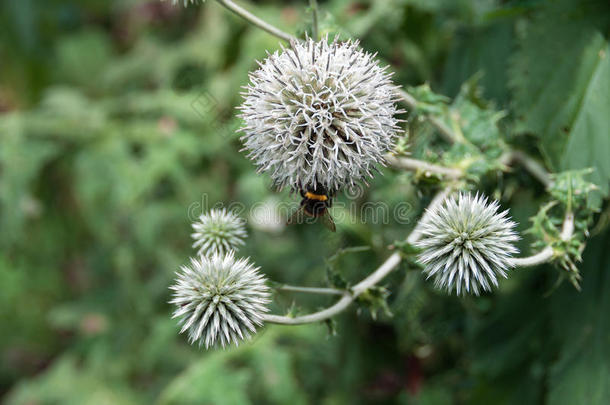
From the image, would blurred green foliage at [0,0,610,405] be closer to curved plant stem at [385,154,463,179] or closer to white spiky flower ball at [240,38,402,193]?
curved plant stem at [385,154,463,179]

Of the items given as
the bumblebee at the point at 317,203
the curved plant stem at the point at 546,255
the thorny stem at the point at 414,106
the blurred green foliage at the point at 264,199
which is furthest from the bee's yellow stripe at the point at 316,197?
the curved plant stem at the point at 546,255

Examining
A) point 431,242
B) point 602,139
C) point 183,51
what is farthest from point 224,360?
point 183,51

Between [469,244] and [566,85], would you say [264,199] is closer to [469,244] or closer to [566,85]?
[566,85]

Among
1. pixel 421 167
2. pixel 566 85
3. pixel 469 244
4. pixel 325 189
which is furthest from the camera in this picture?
pixel 566 85

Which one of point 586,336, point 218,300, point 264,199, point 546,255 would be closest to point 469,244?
point 546,255

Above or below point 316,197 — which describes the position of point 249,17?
above

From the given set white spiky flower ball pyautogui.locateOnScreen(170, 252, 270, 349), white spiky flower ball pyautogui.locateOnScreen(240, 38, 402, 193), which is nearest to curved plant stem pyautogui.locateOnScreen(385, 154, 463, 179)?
white spiky flower ball pyautogui.locateOnScreen(240, 38, 402, 193)

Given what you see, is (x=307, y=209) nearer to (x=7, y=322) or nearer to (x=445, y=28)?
(x=445, y=28)
